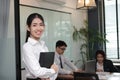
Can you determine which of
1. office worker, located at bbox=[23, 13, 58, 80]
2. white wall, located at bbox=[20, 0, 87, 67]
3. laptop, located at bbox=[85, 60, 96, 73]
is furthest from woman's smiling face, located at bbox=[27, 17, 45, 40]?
white wall, located at bbox=[20, 0, 87, 67]

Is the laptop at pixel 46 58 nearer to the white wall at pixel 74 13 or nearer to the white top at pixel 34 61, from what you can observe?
the white top at pixel 34 61

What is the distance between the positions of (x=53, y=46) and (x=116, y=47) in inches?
116

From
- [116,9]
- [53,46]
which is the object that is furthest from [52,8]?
[116,9]

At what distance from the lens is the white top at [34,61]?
5.38 feet

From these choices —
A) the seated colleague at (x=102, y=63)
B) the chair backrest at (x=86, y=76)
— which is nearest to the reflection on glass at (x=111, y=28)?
the seated colleague at (x=102, y=63)

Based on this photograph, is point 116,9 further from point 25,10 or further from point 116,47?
point 25,10

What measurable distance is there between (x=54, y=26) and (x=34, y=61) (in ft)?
12.4

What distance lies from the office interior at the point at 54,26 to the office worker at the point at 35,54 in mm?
601

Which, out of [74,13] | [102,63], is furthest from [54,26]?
[102,63]

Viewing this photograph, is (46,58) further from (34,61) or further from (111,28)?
(111,28)

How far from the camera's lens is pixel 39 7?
16.0 feet

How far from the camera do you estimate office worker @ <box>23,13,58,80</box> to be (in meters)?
1.65

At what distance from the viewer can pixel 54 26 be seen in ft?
17.8

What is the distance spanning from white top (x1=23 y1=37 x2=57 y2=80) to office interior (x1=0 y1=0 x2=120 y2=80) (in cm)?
65
